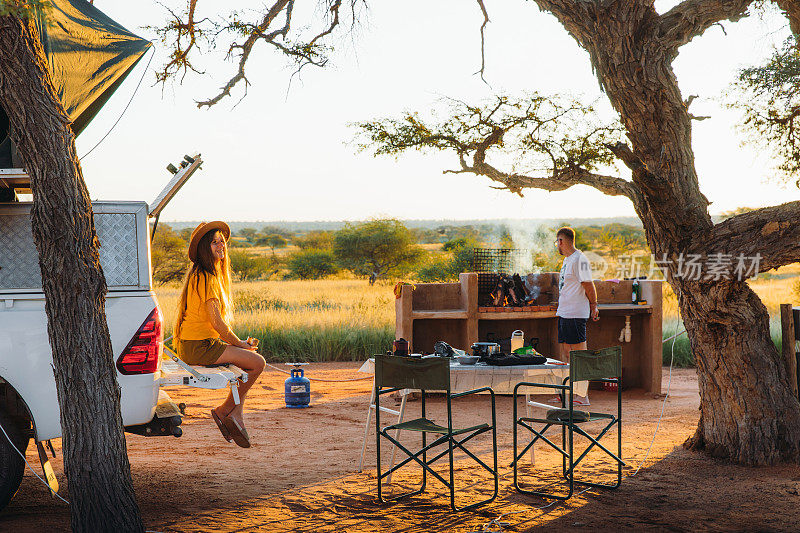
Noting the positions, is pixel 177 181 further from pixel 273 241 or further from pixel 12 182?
pixel 273 241

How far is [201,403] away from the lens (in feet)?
28.5

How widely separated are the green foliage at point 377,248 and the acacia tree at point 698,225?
30684 millimetres

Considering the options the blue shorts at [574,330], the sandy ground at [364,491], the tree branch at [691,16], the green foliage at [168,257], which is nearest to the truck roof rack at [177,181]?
the sandy ground at [364,491]

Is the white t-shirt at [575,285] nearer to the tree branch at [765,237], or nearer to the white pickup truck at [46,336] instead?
the tree branch at [765,237]

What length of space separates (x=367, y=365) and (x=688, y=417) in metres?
3.68

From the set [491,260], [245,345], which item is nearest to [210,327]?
[245,345]

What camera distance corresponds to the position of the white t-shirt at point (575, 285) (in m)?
7.63

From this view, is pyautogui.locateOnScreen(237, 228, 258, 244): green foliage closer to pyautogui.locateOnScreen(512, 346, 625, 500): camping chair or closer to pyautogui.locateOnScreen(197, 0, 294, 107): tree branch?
pyautogui.locateOnScreen(197, 0, 294, 107): tree branch

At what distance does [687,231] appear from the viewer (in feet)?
18.8

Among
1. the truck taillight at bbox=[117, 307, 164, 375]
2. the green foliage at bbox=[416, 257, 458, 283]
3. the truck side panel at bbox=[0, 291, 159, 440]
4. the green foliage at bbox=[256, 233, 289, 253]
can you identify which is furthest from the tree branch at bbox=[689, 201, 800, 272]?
the green foliage at bbox=[256, 233, 289, 253]

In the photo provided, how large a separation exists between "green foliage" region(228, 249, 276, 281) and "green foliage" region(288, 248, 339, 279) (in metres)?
1.59

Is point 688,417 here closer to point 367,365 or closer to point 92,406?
point 367,365

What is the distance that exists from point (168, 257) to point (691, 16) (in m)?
33.4

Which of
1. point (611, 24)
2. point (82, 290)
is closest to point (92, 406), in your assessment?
point (82, 290)
